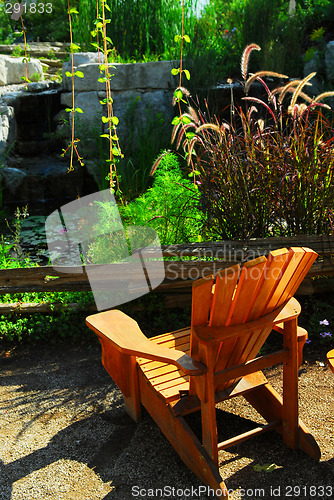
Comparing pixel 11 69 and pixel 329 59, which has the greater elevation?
pixel 329 59

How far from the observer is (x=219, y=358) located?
203 centimetres

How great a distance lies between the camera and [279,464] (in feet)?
7.03

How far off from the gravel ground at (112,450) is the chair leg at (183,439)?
90mm

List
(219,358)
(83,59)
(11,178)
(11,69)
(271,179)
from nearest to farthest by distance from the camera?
(219,358)
(271,179)
(11,178)
(83,59)
(11,69)

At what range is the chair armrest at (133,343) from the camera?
1.87 metres

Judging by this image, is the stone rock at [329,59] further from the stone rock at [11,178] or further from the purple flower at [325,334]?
the purple flower at [325,334]

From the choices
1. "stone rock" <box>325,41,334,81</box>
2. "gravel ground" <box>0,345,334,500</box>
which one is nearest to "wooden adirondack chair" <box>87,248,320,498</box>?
"gravel ground" <box>0,345,334,500</box>

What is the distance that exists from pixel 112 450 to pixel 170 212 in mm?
1883

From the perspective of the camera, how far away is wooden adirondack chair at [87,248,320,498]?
1.84 meters

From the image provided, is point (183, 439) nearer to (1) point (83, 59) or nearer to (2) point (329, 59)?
(2) point (329, 59)

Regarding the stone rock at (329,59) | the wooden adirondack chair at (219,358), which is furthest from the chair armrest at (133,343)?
the stone rock at (329,59)

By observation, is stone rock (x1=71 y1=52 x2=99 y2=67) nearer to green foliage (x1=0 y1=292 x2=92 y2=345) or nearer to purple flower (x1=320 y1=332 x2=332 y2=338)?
green foliage (x1=0 y1=292 x2=92 y2=345)

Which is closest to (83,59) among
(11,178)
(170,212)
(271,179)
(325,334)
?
(11,178)

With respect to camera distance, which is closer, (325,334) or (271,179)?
(325,334)
